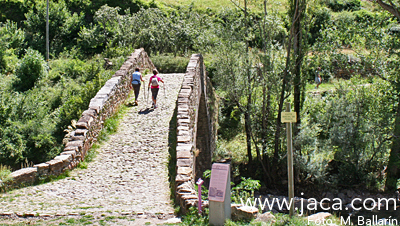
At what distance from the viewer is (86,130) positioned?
10.1 metres

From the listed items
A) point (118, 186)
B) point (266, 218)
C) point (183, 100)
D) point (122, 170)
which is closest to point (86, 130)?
point (122, 170)

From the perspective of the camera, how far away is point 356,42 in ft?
49.9

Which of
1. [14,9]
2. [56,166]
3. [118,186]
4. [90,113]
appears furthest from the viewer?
[14,9]

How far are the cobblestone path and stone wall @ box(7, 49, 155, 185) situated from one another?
0.94 feet

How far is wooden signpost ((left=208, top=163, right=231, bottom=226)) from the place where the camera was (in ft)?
20.4

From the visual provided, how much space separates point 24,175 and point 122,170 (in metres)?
2.18

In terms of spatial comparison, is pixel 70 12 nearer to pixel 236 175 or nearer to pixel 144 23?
pixel 144 23

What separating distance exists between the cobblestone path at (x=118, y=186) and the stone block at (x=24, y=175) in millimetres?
203

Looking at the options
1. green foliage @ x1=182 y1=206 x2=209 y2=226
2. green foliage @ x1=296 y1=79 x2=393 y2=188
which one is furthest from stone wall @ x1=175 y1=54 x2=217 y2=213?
green foliage @ x1=296 y1=79 x2=393 y2=188

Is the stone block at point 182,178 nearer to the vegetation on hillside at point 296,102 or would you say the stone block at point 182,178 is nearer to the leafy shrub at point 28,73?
the vegetation on hillside at point 296,102

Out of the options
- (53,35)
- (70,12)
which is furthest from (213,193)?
(70,12)

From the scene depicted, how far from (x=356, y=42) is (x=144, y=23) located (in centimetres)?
1539

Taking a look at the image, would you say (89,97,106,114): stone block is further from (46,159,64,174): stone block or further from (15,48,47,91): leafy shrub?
(15,48,47,91): leafy shrub

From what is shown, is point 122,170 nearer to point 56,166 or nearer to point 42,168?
point 56,166
